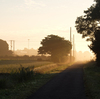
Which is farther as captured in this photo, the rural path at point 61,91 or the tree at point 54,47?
the tree at point 54,47

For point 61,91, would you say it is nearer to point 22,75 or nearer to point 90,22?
point 22,75

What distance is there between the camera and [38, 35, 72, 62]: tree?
8056 centimetres

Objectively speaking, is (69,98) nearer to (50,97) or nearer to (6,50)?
(50,97)

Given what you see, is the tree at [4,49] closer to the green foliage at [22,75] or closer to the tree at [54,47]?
the tree at [54,47]

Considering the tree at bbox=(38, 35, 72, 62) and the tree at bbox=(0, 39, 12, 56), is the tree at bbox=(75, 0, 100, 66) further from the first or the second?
the tree at bbox=(0, 39, 12, 56)

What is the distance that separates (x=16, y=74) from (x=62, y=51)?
6244cm

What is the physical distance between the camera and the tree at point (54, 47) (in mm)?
80562

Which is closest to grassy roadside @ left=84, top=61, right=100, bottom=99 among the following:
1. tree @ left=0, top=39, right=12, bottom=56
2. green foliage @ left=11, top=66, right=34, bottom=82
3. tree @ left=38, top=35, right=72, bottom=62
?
green foliage @ left=11, top=66, right=34, bottom=82

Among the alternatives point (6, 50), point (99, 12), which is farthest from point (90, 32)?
point (6, 50)

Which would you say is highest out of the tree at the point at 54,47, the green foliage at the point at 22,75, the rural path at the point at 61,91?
the tree at the point at 54,47

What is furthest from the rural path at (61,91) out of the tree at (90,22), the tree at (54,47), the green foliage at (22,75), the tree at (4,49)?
the tree at (4,49)

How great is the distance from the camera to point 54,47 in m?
81.4

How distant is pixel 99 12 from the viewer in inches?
1777

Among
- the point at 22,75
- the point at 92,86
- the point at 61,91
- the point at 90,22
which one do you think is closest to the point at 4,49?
the point at 90,22
